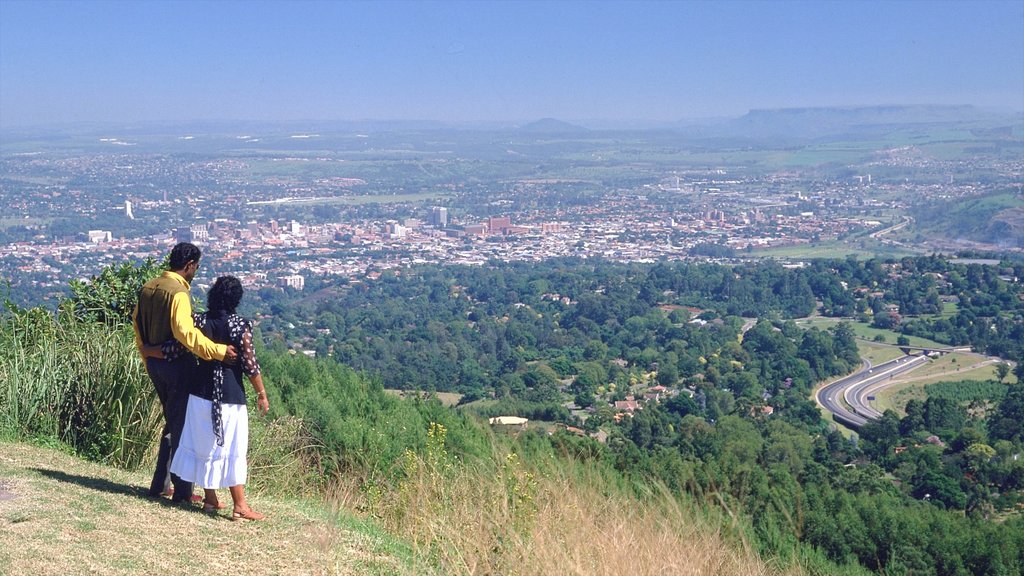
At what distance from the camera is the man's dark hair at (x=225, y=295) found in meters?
3.46

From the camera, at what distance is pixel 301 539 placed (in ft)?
11.0

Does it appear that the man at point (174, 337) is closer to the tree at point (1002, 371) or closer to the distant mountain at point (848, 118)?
the tree at point (1002, 371)

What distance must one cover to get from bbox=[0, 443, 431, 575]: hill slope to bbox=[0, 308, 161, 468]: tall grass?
0.66 metres

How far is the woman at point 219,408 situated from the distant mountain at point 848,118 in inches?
5113

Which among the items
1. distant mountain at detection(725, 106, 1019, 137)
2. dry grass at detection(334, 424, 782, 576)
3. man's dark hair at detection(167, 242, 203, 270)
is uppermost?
man's dark hair at detection(167, 242, 203, 270)

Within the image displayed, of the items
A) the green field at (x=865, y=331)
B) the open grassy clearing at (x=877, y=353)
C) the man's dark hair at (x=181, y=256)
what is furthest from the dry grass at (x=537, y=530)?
the green field at (x=865, y=331)

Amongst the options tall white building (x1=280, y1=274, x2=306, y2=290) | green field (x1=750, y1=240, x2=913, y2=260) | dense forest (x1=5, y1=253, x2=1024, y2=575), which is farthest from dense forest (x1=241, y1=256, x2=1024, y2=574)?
green field (x1=750, y1=240, x2=913, y2=260)

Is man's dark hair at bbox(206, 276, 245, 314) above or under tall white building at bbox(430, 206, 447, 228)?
above

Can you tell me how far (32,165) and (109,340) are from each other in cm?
4742

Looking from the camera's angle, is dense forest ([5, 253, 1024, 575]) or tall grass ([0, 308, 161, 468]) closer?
tall grass ([0, 308, 161, 468])

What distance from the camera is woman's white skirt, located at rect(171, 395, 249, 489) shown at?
135 inches

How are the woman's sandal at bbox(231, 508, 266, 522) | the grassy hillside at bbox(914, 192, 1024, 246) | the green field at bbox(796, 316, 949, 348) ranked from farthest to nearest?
1. the grassy hillside at bbox(914, 192, 1024, 246)
2. the green field at bbox(796, 316, 949, 348)
3. the woman's sandal at bbox(231, 508, 266, 522)

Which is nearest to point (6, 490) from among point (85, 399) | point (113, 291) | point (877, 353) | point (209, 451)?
point (209, 451)

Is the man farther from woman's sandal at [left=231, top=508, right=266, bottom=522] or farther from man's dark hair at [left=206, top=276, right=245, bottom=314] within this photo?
woman's sandal at [left=231, top=508, right=266, bottom=522]
